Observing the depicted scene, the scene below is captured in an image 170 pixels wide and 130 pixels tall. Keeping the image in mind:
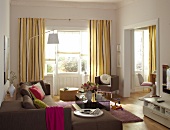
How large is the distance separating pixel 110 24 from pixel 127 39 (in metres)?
1.02

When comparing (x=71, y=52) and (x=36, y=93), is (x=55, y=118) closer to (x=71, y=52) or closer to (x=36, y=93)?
(x=36, y=93)

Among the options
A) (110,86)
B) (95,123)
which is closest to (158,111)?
(95,123)

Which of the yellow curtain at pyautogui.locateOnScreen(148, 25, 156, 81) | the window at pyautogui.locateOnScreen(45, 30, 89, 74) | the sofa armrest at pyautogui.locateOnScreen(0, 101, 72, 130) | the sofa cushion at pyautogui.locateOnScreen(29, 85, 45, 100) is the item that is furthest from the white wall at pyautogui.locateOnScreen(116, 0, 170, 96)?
the sofa armrest at pyautogui.locateOnScreen(0, 101, 72, 130)

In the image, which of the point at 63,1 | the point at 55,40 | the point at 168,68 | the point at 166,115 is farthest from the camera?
the point at 63,1

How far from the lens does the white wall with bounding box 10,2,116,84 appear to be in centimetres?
871

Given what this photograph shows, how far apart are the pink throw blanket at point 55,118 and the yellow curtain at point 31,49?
5.01 metres

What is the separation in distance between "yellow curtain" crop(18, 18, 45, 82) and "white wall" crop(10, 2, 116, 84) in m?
0.20

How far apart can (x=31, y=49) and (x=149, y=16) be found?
4183mm

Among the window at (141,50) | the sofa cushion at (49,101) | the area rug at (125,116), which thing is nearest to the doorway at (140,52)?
the window at (141,50)

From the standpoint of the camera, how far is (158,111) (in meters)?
5.60

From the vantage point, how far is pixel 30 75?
877 centimetres

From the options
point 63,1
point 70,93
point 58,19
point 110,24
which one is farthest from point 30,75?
point 110,24

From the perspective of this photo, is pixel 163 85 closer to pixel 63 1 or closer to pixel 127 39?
pixel 127 39

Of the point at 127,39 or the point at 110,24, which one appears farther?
the point at 110,24
